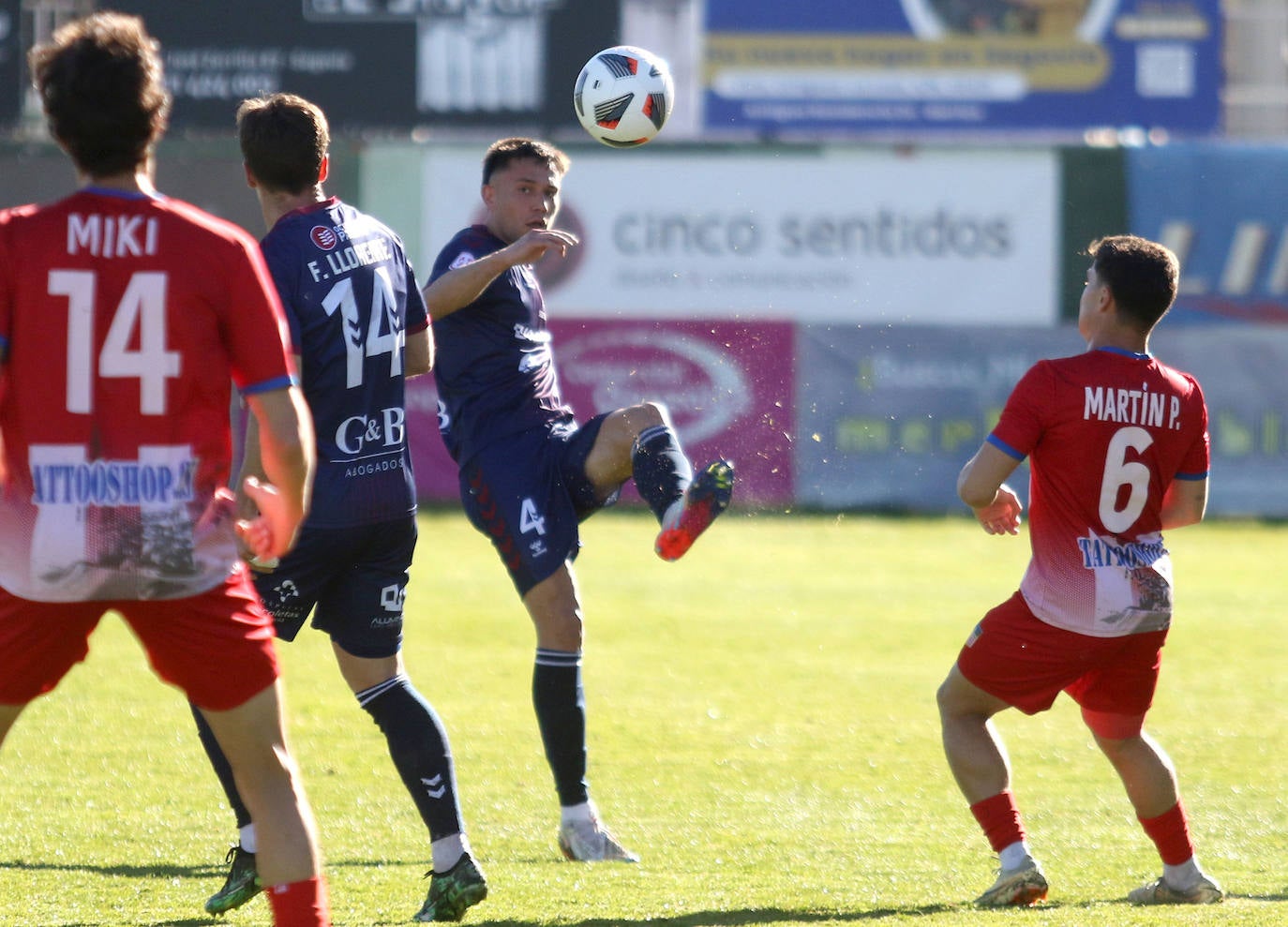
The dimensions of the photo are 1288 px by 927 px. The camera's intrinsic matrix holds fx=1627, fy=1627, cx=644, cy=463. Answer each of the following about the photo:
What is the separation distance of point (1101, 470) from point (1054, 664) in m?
0.54

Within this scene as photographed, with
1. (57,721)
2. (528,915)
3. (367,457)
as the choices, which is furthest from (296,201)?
(57,721)

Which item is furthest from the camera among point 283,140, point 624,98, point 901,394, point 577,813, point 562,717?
point 901,394

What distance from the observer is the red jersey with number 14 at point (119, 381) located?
3.05 metres

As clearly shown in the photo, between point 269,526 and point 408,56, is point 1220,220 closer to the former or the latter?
point 408,56

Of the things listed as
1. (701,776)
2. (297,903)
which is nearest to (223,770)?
(297,903)

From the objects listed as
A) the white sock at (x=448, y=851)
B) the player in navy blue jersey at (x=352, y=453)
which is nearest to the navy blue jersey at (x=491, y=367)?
the player in navy blue jersey at (x=352, y=453)

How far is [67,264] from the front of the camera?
3039 millimetres

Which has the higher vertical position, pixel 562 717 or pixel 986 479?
pixel 986 479

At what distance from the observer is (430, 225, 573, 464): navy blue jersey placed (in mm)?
5426

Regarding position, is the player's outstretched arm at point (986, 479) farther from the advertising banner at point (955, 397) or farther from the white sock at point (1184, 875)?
the advertising banner at point (955, 397)

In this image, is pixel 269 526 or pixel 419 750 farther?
pixel 419 750

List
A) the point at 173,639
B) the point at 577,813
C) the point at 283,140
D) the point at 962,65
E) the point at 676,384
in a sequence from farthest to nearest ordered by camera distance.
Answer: the point at 962,65
the point at 676,384
the point at 577,813
the point at 283,140
the point at 173,639

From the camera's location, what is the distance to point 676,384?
Result: 15047mm

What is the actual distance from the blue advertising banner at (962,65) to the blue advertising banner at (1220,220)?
107 centimetres
